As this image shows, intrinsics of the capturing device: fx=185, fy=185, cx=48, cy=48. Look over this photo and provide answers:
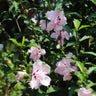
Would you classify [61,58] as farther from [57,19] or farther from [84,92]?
[84,92]

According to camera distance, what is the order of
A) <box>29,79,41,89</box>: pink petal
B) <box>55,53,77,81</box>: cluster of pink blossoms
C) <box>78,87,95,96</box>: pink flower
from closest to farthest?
<box>78,87,95,96</box>: pink flower < <box>29,79,41,89</box>: pink petal < <box>55,53,77,81</box>: cluster of pink blossoms

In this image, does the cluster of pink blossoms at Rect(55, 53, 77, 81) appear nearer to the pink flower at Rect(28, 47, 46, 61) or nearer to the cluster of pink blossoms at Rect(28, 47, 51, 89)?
the cluster of pink blossoms at Rect(28, 47, 51, 89)

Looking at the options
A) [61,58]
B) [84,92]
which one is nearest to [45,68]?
[61,58]

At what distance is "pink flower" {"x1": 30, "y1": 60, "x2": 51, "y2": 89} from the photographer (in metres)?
1.54

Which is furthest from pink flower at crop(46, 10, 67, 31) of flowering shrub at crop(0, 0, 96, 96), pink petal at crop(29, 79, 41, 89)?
pink petal at crop(29, 79, 41, 89)

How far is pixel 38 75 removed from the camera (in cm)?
157

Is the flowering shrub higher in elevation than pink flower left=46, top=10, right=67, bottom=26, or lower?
lower

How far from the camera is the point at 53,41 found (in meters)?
2.19

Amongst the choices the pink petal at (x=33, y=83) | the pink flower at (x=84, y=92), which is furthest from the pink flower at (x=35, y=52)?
the pink flower at (x=84, y=92)

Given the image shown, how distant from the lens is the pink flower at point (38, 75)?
5.05 feet

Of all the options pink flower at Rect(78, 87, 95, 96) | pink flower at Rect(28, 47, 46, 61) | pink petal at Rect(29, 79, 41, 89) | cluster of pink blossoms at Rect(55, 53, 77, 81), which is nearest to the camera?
pink flower at Rect(78, 87, 95, 96)

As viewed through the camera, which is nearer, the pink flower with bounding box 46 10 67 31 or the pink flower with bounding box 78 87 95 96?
the pink flower with bounding box 78 87 95 96

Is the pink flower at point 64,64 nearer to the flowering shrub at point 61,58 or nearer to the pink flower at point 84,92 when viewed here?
the flowering shrub at point 61,58

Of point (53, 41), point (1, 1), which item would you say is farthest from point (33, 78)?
point (1, 1)
